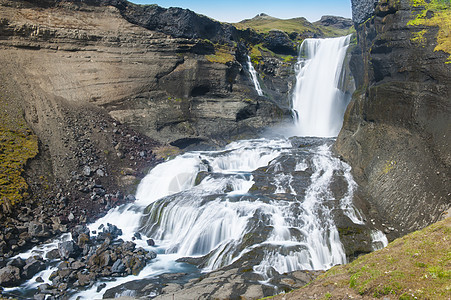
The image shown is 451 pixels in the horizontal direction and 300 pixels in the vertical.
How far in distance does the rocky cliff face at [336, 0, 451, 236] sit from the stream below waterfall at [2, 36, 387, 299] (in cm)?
159

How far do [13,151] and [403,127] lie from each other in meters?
24.6

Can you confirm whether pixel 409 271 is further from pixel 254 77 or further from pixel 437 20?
pixel 254 77

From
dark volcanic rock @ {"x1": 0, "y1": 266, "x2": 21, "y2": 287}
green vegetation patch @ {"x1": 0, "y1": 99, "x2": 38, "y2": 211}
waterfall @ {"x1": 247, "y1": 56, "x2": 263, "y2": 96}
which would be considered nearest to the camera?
dark volcanic rock @ {"x1": 0, "y1": 266, "x2": 21, "y2": 287}

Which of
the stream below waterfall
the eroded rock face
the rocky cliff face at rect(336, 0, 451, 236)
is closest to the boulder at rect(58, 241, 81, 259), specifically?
the stream below waterfall

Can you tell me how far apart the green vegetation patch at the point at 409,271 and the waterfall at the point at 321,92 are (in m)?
29.5

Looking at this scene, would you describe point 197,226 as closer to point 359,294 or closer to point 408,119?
point 359,294

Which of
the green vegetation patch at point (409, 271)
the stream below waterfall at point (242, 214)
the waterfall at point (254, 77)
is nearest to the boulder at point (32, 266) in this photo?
the stream below waterfall at point (242, 214)

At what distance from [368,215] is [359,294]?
35.6 feet

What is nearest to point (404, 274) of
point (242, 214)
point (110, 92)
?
point (242, 214)

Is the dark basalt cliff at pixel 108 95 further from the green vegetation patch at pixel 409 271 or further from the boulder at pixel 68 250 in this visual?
the green vegetation patch at pixel 409 271

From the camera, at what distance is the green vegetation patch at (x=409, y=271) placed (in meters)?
6.56

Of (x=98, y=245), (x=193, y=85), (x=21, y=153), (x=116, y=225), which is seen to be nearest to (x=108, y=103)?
(x=193, y=85)

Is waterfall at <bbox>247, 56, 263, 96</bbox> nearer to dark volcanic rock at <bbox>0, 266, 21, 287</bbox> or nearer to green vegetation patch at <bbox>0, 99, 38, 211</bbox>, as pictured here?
green vegetation patch at <bbox>0, 99, 38, 211</bbox>

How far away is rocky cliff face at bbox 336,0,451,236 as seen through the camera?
52.5 feet
